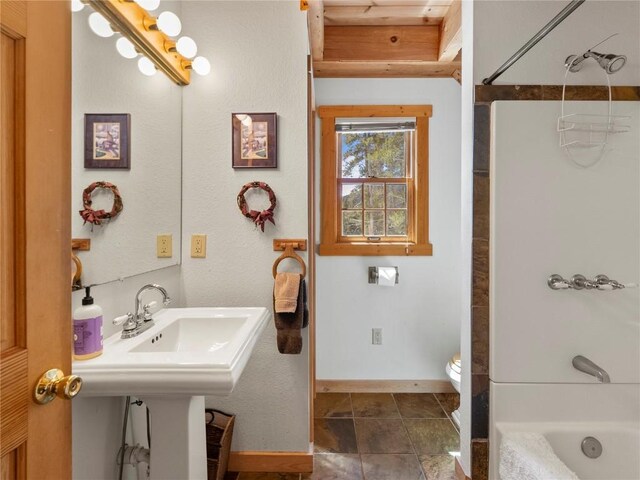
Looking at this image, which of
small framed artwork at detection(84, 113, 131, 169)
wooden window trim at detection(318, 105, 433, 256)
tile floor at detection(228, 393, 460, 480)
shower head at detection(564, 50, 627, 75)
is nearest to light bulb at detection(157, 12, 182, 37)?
small framed artwork at detection(84, 113, 131, 169)

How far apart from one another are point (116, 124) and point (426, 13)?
2.01m

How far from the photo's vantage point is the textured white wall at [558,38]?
147cm

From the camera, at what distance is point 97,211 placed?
121 cm

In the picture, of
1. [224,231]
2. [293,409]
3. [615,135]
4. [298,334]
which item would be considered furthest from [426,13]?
[293,409]

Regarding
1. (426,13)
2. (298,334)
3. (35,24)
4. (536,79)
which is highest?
(426,13)

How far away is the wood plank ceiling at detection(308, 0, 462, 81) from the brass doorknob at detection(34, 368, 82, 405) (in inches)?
85.6

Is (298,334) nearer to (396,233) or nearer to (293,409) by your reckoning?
(293,409)

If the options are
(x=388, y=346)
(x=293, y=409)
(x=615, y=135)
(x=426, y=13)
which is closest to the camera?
(x=615, y=135)

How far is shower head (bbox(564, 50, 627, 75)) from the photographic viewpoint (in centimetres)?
132

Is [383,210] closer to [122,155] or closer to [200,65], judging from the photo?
[200,65]

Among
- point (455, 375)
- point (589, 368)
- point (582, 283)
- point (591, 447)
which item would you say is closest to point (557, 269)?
point (582, 283)

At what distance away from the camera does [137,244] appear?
1442 millimetres

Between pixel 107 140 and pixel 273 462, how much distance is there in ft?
5.70

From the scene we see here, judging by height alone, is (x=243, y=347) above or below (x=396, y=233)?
below
